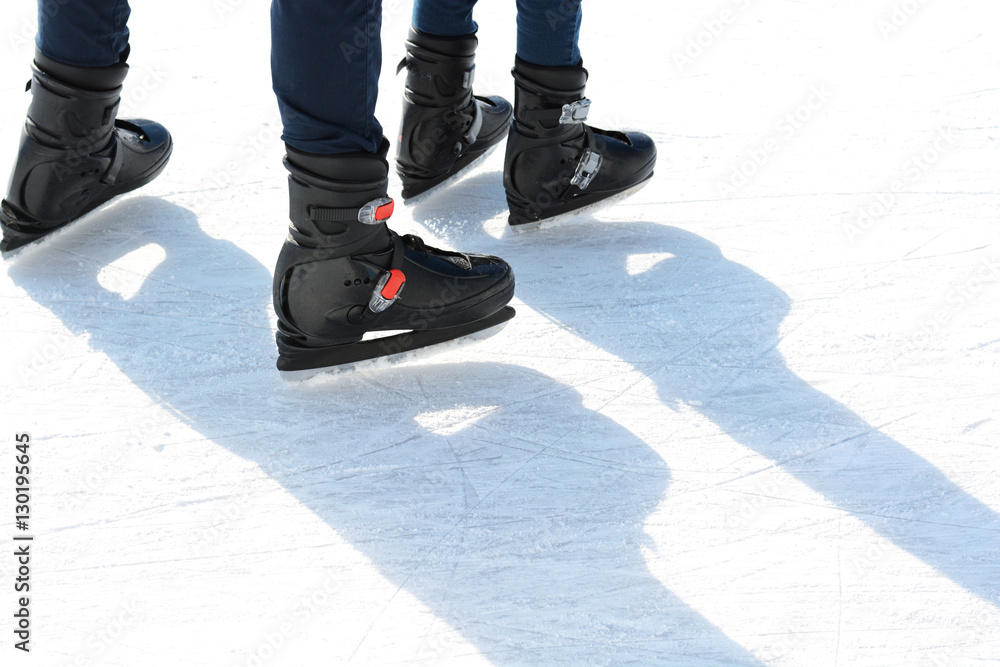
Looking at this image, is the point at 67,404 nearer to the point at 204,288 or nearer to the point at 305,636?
the point at 204,288

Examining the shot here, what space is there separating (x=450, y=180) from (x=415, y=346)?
0.70 meters

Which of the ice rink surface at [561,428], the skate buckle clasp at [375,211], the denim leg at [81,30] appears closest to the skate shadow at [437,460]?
the ice rink surface at [561,428]

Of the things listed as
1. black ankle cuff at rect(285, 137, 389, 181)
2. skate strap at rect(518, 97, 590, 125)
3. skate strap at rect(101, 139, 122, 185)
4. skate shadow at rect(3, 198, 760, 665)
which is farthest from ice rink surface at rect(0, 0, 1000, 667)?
black ankle cuff at rect(285, 137, 389, 181)

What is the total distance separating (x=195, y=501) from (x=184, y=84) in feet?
5.44

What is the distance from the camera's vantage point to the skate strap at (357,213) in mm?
1462

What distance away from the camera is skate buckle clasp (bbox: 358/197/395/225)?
1483mm

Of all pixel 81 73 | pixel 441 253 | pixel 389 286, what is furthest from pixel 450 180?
pixel 81 73

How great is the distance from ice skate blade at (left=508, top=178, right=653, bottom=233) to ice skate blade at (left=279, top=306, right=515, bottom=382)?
41cm

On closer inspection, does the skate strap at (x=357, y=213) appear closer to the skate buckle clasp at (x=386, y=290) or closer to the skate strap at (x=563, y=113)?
the skate buckle clasp at (x=386, y=290)

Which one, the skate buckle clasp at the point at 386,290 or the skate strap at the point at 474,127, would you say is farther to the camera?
the skate strap at the point at 474,127

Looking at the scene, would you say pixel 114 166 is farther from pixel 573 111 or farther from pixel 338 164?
pixel 573 111

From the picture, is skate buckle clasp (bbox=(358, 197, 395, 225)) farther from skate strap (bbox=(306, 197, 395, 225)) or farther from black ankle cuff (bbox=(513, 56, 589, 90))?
black ankle cuff (bbox=(513, 56, 589, 90))

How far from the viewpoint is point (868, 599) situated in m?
1.25

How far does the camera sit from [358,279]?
1.55 meters
